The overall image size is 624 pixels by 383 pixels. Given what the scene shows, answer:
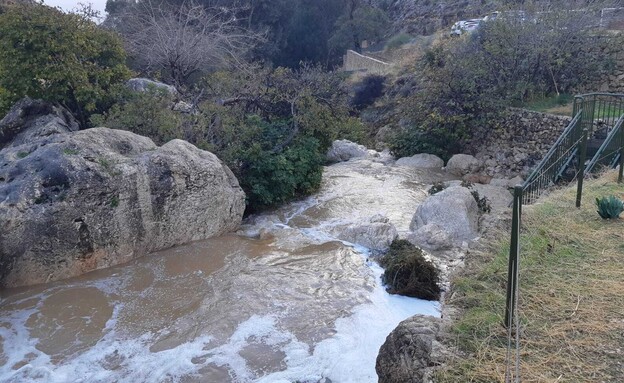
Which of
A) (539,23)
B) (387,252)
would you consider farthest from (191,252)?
(539,23)

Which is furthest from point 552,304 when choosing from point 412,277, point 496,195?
point 496,195

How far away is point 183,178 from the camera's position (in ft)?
32.4

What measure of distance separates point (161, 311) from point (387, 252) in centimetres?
426

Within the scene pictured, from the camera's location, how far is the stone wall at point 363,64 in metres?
31.1

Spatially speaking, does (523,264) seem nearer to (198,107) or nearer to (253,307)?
(253,307)

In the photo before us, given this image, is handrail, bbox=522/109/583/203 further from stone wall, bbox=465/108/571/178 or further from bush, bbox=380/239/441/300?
stone wall, bbox=465/108/571/178

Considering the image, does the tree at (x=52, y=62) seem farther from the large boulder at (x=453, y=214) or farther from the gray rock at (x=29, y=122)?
the large boulder at (x=453, y=214)

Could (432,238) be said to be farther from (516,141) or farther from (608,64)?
(608,64)

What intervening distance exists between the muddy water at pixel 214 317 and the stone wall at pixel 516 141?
897 cm

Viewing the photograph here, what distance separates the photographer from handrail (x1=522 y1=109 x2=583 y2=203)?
25.7 feet

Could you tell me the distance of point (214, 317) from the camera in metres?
7.14

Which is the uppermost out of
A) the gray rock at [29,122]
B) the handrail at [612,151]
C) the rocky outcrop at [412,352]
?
the gray rock at [29,122]

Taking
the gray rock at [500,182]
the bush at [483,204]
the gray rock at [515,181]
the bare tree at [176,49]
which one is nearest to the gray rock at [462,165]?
the gray rock at [500,182]

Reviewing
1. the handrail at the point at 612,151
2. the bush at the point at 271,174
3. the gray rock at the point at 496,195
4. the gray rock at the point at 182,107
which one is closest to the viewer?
the handrail at the point at 612,151
